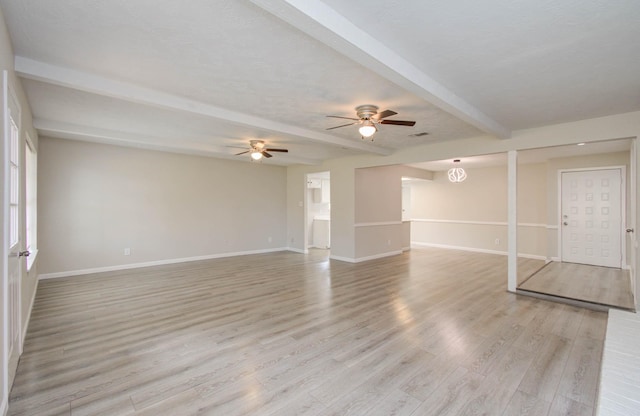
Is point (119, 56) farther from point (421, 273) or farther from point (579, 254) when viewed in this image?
point (579, 254)

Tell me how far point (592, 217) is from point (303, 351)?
23.8 ft

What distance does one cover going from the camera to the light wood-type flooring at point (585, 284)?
420cm

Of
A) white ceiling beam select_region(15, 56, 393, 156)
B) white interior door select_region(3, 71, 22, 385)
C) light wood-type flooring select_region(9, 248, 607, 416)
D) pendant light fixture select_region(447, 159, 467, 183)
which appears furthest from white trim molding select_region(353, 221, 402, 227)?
white interior door select_region(3, 71, 22, 385)

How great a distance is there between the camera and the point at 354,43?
78.6 inches

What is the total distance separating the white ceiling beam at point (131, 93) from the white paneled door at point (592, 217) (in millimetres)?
6340

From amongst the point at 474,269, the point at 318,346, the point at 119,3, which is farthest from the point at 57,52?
the point at 474,269

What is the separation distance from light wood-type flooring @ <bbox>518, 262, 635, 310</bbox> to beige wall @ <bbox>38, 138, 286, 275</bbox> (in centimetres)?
622

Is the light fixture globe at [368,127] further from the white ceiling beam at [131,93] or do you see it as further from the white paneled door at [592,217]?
the white paneled door at [592,217]

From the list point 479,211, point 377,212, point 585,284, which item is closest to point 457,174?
point 479,211

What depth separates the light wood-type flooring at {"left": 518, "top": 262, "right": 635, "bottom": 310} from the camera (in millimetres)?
4195

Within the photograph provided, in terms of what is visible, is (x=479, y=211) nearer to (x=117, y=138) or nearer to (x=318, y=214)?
(x=318, y=214)

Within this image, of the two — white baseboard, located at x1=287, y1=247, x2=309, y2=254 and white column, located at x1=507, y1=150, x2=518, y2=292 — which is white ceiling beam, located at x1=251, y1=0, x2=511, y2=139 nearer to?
white column, located at x1=507, y1=150, x2=518, y2=292

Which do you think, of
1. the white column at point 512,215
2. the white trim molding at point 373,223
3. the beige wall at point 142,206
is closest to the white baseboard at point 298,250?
the beige wall at point 142,206

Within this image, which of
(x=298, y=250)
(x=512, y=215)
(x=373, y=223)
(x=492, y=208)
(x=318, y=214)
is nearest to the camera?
(x=512, y=215)
